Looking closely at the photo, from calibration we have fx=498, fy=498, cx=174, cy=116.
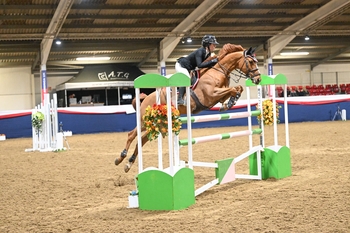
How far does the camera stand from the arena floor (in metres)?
3.92

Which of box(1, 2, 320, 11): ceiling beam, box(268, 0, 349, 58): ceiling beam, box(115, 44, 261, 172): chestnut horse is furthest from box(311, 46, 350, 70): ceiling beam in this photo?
box(115, 44, 261, 172): chestnut horse

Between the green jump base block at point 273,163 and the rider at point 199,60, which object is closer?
the green jump base block at point 273,163

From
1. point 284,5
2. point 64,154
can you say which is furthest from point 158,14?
point 64,154

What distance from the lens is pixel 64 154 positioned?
36.7 ft

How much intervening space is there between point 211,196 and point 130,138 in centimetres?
216

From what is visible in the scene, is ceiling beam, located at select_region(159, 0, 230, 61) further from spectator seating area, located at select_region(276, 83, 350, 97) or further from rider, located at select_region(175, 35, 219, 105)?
rider, located at select_region(175, 35, 219, 105)

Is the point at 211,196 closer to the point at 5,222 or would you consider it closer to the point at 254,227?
the point at 254,227

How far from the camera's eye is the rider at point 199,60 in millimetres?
6715

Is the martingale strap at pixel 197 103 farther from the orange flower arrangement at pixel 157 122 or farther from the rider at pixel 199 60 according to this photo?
the orange flower arrangement at pixel 157 122

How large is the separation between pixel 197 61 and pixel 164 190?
8.11 ft

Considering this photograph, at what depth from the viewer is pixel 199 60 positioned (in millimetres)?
6723

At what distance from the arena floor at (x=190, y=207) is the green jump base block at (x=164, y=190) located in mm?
109

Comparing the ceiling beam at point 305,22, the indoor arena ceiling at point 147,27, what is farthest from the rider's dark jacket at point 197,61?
the ceiling beam at point 305,22

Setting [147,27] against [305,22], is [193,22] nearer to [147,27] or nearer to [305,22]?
[147,27]
